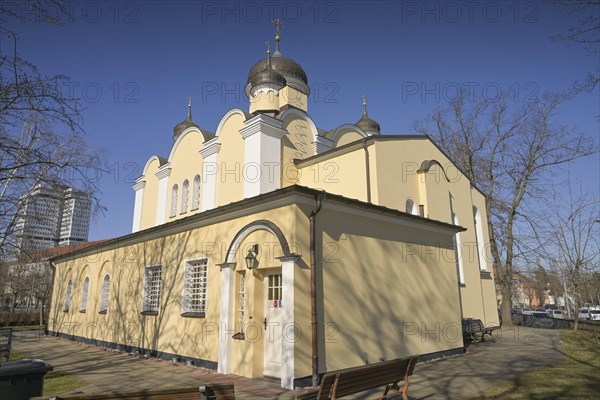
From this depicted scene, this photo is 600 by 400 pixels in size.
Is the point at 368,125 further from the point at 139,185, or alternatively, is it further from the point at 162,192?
the point at 139,185

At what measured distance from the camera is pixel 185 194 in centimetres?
1981

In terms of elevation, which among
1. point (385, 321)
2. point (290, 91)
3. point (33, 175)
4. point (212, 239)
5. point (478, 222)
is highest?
point (290, 91)

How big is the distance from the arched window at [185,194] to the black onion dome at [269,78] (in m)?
6.31

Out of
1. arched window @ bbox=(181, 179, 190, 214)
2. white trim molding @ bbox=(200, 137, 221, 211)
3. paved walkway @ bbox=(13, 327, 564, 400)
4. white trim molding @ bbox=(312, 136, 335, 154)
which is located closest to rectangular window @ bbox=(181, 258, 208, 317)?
paved walkway @ bbox=(13, 327, 564, 400)

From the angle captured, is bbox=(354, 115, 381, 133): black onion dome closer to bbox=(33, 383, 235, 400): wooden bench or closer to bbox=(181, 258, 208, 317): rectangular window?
bbox=(181, 258, 208, 317): rectangular window

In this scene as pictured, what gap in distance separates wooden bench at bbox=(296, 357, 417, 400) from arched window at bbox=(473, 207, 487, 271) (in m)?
14.4

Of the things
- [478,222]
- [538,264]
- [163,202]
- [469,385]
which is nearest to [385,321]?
[469,385]

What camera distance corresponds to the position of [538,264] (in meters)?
24.3

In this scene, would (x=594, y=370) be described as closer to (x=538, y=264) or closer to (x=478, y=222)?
(x=478, y=222)

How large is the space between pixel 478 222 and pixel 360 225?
42.6ft

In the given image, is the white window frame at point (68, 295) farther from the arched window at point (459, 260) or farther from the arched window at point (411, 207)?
the arched window at point (459, 260)

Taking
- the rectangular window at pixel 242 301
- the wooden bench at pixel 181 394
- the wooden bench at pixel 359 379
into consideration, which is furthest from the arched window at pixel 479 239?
the wooden bench at pixel 181 394

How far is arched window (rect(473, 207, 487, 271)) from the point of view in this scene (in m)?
20.0

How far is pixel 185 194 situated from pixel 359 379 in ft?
50.9
